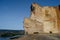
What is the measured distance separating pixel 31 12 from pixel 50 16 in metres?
3.38

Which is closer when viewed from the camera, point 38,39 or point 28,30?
point 38,39

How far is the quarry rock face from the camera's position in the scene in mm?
31672

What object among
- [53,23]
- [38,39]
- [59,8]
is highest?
[59,8]

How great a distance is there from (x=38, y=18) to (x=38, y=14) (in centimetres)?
80

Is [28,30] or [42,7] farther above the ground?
[42,7]

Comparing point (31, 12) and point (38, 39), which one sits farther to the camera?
point (31, 12)

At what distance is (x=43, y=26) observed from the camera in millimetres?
31797

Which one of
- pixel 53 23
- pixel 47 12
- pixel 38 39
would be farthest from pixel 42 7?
pixel 38 39

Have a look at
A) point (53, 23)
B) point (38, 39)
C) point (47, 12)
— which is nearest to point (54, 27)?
point (53, 23)

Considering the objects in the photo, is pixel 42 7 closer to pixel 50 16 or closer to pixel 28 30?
pixel 50 16

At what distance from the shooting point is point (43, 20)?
3212cm

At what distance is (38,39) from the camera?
23.2 m

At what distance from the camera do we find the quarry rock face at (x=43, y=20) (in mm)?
31672

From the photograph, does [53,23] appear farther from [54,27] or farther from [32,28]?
[32,28]
